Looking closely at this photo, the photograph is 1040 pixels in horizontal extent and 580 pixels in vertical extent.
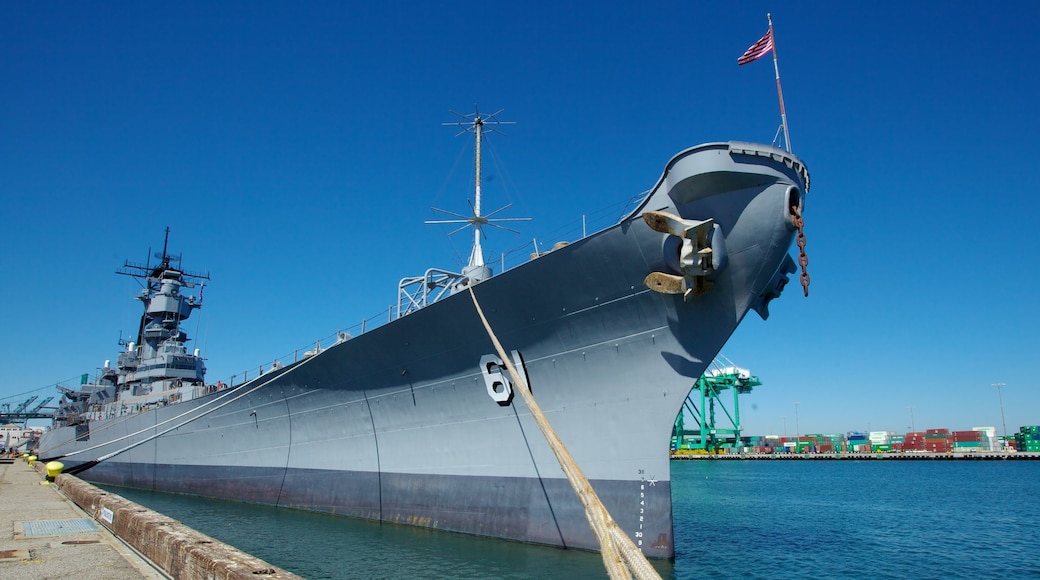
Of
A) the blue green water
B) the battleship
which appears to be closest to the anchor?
the battleship

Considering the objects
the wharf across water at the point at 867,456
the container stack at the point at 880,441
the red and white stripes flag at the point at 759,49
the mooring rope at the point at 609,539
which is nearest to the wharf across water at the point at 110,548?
the mooring rope at the point at 609,539

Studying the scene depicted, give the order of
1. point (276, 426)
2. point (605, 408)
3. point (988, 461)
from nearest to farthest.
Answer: point (605, 408), point (276, 426), point (988, 461)

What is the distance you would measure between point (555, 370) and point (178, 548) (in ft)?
20.1

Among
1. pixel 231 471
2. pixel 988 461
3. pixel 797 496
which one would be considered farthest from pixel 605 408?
pixel 988 461

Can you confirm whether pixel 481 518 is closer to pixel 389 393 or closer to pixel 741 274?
pixel 389 393

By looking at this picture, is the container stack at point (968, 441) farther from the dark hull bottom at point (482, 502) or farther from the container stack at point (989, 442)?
the dark hull bottom at point (482, 502)

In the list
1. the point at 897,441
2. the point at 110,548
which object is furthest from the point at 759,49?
the point at 897,441

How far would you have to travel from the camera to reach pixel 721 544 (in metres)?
12.6

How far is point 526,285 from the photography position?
10414mm

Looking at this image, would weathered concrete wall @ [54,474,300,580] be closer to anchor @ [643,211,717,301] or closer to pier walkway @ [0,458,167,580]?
pier walkway @ [0,458,167,580]

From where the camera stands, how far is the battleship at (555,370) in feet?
29.0

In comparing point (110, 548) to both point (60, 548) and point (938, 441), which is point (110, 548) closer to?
point (60, 548)

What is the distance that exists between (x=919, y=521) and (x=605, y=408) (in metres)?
14.1

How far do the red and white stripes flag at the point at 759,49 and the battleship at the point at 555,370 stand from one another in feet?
6.12
